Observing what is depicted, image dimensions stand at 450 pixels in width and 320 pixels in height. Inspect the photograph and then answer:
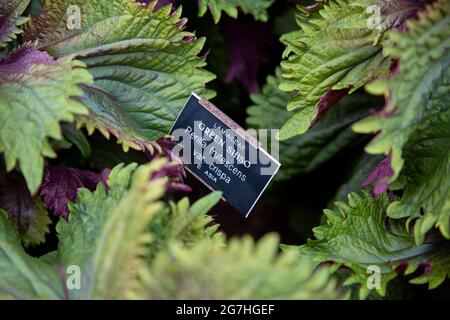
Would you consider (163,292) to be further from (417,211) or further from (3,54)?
(3,54)

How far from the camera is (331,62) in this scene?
102 cm

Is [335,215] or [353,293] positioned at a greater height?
[335,215]

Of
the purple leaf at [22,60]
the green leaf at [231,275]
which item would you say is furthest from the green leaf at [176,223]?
the purple leaf at [22,60]

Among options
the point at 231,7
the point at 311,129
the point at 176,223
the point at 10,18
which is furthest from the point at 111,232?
the point at 311,129

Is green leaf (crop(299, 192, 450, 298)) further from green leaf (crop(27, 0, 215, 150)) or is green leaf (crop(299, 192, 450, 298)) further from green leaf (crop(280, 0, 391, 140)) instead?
green leaf (crop(27, 0, 215, 150))

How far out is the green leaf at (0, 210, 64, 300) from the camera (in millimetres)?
810

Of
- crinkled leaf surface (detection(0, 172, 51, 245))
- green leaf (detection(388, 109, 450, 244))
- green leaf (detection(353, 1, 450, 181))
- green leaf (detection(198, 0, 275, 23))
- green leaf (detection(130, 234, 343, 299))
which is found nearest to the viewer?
green leaf (detection(130, 234, 343, 299))

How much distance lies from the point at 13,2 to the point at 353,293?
77 cm

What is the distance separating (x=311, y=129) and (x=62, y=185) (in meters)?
0.61

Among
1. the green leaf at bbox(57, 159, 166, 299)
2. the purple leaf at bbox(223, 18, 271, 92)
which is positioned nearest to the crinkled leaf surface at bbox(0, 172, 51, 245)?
the green leaf at bbox(57, 159, 166, 299)

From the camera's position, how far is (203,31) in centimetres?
156

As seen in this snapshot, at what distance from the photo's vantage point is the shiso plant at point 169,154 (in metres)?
0.72

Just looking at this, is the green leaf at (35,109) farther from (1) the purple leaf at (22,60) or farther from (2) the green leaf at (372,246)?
(2) the green leaf at (372,246)

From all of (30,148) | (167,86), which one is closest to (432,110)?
(167,86)
